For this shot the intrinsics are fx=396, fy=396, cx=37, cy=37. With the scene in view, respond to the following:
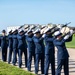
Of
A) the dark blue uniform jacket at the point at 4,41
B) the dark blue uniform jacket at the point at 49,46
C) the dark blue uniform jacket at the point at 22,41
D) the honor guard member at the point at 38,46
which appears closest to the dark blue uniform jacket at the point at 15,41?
the dark blue uniform jacket at the point at 22,41

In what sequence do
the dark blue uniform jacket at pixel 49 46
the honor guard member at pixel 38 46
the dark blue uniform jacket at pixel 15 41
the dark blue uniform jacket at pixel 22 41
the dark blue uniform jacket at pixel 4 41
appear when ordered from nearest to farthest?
the dark blue uniform jacket at pixel 49 46 → the honor guard member at pixel 38 46 → the dark blue uniform jacket at pixel 22 41 → the dark blue uniform jacket at pixel 15 41 → the dark blue uniform jacket at pixel 4 41

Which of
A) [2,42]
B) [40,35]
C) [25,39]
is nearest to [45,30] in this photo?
[40,35]

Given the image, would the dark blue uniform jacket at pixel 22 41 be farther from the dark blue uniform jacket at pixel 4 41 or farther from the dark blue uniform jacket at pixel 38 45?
the dark blue uniform jacket at pixel 4 41

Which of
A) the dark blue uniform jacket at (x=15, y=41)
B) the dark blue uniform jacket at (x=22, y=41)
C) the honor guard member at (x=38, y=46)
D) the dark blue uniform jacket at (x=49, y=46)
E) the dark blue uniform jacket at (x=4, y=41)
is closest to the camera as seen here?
the dark blue uniform jacket at (x=49, y=46)

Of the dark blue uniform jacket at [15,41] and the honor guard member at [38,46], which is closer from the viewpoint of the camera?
the honor guard member at [38,46]

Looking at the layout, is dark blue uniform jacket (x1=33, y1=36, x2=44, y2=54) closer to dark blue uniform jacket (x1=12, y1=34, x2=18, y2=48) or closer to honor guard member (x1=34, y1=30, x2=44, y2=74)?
honor guard member (x1=34, y1=30, x2=44, y2=74)

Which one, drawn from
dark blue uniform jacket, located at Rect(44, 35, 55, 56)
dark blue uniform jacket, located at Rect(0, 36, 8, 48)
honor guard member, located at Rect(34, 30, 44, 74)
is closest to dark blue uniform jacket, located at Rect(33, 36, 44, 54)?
honor guard member, located at Rect(34, 30, 44, 74)

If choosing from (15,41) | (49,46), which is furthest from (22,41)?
(49,46)

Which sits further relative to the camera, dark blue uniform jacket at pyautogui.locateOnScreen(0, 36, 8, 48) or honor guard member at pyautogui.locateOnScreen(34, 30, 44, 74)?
dark blue uniform jacket at pyautogui.locateOnScreen(0, 36, 8, 48)

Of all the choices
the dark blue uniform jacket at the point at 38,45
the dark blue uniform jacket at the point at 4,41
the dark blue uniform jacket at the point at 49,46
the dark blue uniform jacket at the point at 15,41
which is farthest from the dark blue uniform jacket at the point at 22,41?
the dark blue uniform jacket at the point at 49,46

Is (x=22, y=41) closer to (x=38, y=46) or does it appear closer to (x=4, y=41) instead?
(x=38, y=46)

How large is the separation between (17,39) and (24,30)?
2.48ft

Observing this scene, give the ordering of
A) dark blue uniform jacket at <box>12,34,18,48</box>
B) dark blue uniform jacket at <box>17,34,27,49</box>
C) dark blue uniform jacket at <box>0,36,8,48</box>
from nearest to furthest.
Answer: dark blue uniform jacket at <box>17,34,27,49</box>
dark blue uniform jacket at <box>12,34,18,48</box>
dark blue uniform jacket at <box>0,36,8,48</box>

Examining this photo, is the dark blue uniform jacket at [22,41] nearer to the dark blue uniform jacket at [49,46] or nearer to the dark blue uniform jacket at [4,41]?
the dark blue uniform jacket at [4,41]
